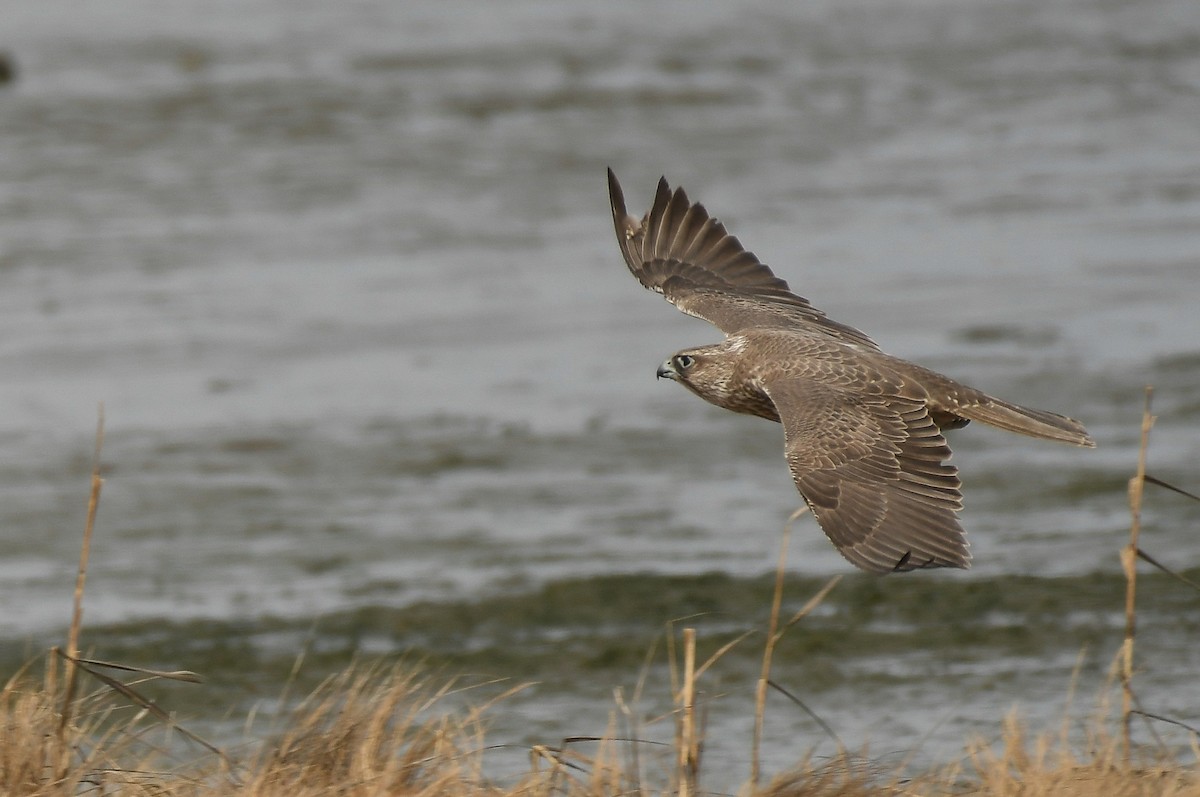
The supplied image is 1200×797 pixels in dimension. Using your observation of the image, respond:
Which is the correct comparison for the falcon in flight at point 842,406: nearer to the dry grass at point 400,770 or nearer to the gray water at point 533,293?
the dry grass at point 400,770

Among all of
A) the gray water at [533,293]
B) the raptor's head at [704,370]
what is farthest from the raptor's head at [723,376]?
the gray water at [533,293]

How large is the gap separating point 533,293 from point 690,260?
5.00 metres

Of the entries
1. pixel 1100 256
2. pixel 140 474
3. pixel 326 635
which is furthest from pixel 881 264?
pixel 326 635

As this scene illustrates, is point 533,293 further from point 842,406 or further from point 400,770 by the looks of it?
point 400,770

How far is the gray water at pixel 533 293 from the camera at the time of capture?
27.1 feet

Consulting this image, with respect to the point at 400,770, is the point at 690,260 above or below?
above

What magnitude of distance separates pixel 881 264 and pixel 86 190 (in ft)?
18.3

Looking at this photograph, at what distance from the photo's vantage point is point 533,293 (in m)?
Result: 11.9

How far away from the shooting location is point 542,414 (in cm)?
991

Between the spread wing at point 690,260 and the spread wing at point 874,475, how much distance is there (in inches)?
48.6

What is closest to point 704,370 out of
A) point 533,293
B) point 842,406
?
point 842,406

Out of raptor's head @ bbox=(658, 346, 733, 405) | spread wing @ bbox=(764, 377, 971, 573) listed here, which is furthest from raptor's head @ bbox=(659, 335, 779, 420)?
spread wing @ bbox=(764, 377, 971, 573)

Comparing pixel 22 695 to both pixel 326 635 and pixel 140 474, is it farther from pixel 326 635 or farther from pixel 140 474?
pixel 140 474

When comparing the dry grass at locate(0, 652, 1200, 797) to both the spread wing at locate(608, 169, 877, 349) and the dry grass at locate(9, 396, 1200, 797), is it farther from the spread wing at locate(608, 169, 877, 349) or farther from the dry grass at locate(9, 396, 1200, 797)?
the spread wing at locate(608, 169, 877, 349)
